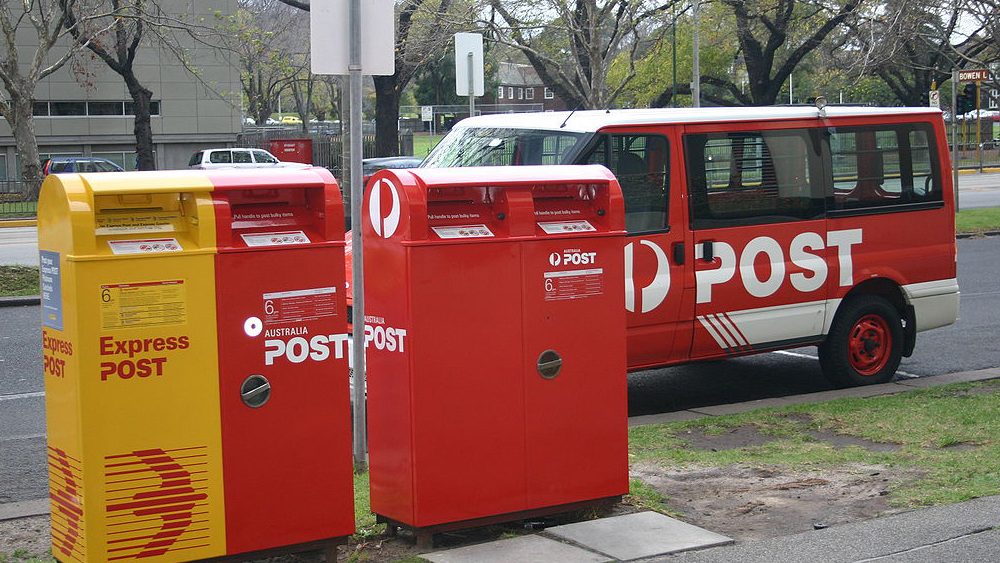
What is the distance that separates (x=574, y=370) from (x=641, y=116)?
3.61 metres

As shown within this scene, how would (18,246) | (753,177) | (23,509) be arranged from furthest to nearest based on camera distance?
(18,246), (753,177), (23,509)

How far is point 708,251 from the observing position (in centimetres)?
919

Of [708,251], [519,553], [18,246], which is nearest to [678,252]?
[708,251]

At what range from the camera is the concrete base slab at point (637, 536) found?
542 cm

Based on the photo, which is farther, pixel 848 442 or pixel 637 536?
pixel 848 442

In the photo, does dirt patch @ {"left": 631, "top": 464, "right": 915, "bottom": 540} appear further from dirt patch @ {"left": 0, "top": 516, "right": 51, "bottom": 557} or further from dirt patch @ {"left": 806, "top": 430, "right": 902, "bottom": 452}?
dirt patch @ {"left": 0, "top": 516, "right": 51, "bottom": 557}

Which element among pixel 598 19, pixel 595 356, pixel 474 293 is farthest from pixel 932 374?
pixel 598 19

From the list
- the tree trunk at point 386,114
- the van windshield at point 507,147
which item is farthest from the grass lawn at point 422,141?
the van windshield at point 507,147

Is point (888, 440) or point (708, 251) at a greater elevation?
point (708, 251)

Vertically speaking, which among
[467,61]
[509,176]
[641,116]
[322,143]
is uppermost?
[322,143]

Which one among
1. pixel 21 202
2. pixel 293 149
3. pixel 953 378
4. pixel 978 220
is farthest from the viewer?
pixel 293 149

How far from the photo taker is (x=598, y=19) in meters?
25.0

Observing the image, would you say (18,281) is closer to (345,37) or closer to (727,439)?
(345,37)

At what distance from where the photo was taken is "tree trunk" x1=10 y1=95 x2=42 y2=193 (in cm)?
3628
